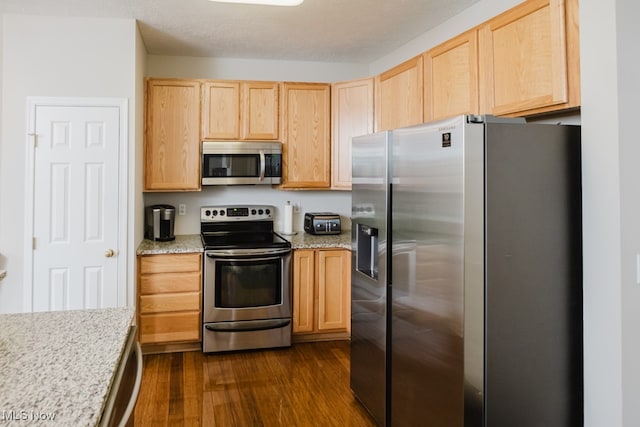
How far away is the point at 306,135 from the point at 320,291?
1.42 meters

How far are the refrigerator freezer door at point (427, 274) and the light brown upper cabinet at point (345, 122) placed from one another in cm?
178

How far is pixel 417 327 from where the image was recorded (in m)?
2.06

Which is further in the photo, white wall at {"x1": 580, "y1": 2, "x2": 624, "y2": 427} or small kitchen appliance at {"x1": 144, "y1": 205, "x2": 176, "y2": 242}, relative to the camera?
small kitchen appliance at {"x1": 144, "y1": 205, "x2": 176, "y2": 242}

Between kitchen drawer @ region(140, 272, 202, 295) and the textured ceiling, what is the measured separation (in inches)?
75.2

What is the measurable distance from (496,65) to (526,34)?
0.24 m

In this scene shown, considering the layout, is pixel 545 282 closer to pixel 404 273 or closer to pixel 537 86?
pixel 404 273

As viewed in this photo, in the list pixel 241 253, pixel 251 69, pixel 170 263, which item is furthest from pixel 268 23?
pixel 170 263

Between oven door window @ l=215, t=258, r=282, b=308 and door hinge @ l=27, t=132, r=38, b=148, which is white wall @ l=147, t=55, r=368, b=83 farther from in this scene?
oven door window @ l=215, t=258, r=282, b=308

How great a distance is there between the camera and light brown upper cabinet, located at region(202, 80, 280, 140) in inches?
152

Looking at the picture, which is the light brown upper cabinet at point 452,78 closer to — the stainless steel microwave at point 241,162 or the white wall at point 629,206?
the white wall at point 629,206

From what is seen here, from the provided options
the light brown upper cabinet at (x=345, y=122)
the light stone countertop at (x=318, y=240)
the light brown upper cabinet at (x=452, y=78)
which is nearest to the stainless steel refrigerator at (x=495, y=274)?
the light brown upper cabinet at (x=452, y=78)

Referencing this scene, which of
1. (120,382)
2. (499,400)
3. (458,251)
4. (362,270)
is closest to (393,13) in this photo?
(362,270)

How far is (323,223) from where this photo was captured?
4.23 meters

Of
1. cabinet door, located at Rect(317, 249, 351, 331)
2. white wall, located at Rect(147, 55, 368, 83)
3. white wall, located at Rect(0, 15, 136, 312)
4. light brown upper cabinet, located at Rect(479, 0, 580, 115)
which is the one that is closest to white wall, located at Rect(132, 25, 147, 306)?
white wall, located at Rect(0, 15, 136, 312)
